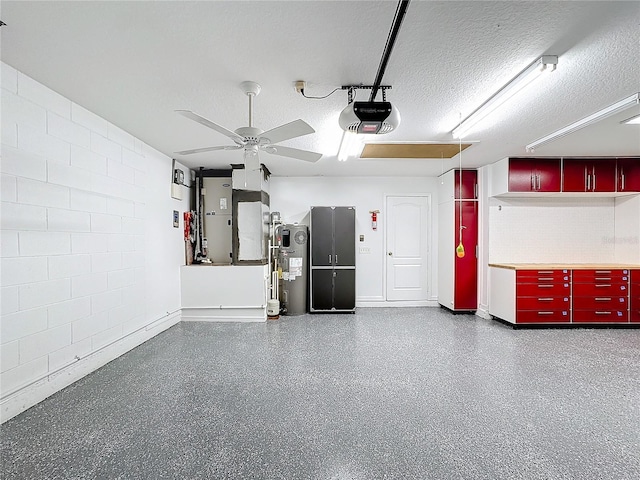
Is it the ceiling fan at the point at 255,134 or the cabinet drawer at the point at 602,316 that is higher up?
the ceiling fan at the point at 255,134

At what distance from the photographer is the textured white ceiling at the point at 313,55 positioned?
1.74 m

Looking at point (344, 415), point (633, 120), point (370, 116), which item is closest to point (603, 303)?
point (633, 120)

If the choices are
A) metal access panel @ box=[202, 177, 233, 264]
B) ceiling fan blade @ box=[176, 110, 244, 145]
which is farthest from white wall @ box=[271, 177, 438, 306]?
ceiling fan blade @ box=[176, 110, 244, 145]

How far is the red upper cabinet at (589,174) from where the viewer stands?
4.86m

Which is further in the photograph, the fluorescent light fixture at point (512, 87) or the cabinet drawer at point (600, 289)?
the cabinet drawer at point (600, 289)

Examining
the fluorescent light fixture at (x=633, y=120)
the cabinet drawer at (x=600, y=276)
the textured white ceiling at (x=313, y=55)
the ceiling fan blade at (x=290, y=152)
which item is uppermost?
the textured white ceiling at (x=313, y=55)

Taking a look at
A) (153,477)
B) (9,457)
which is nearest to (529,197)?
(153,477)

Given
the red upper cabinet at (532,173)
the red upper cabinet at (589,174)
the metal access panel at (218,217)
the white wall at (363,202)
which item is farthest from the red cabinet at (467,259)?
the metal access panel at (218,217)

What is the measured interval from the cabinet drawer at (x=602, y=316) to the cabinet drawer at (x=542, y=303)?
0.22 m

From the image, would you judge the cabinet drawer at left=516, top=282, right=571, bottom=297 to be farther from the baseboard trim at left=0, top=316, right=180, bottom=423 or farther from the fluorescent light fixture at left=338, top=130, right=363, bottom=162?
the baseboard trim at left=0, top=316, right=180, bottom=423

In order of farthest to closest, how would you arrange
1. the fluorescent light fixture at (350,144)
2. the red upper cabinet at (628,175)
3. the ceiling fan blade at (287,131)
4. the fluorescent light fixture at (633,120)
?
the red upper cabinet at (628,175), the fluorescent light fixture at (350,144), the fluorescent light fixture at (633,120), the ceiling fan blade at (287,131)

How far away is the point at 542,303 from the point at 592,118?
2.73 metres

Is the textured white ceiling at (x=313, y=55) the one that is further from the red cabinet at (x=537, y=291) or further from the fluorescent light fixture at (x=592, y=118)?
the red cabinet at (x=537, y=291)

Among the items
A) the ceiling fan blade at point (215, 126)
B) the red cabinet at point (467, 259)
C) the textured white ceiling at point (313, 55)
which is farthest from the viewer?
the red cabinet at point (467, 259)
